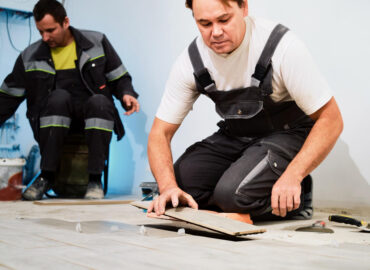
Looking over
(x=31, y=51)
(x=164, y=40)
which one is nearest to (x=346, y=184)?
(x=164, y=40)

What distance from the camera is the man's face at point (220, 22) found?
4.57ft

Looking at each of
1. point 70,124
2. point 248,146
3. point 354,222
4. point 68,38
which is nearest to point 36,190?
point 70,124

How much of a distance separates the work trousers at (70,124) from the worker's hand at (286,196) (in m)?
1.45

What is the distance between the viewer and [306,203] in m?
1.80

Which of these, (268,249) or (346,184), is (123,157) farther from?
(268,249)

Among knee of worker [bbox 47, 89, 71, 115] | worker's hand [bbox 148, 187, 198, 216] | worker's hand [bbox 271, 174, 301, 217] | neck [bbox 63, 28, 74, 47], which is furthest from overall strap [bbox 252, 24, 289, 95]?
neck [bbox 63, 28, 74, 47]

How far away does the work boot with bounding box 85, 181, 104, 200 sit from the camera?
8.50 feet

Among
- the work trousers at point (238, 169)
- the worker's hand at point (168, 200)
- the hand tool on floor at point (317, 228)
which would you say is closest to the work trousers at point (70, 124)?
the work trousers at point (238, 169)

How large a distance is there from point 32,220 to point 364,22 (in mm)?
1552

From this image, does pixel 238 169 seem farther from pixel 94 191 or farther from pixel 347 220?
pixel 94 191

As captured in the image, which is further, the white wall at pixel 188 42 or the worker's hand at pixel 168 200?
the white wall at pixel 188 42

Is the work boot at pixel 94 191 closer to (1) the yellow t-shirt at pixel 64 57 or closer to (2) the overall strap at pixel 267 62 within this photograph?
(1) the yellow t-shirt at pixel 64 57

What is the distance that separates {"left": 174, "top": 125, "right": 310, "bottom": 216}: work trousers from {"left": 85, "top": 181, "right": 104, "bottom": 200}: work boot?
92cm

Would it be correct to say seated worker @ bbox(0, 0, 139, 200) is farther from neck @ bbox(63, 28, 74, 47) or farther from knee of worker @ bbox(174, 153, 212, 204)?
knee of worker @ bbox(174, 153, 212, 204)
